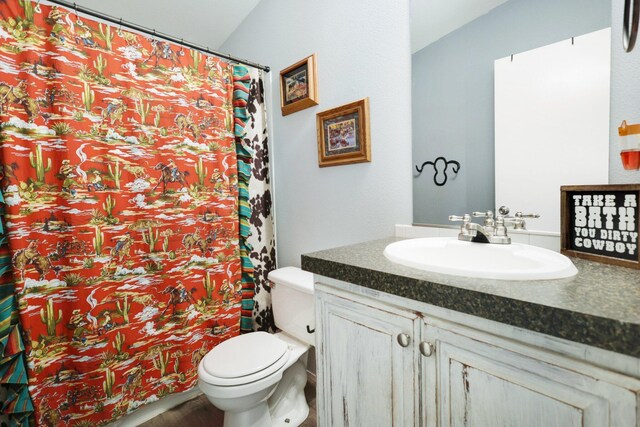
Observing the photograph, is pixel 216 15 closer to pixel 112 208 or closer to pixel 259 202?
pixel 259 202

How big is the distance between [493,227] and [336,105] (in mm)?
955

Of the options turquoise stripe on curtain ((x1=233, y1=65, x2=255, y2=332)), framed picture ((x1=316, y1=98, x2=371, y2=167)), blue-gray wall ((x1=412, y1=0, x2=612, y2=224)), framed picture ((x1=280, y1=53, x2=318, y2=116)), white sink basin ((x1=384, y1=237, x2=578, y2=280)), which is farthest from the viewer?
turquoise stripe on curtain ((x1=233, y1=65, x2=255, y2=332))

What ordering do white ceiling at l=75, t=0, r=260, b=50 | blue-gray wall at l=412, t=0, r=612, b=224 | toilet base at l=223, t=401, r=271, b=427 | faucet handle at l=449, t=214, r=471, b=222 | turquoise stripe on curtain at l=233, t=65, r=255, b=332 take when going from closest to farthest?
blue-gray wall at l=412, t=0, r=612, b=224 → faucet handle at l=449, t=214, r=471, b=222 → toilet base at l=223, t=401, r=271, b=427 → turquoise stripe on curtain at l=233, t=65, r=255, b=332 → white ceiling at l=75, t=0, r=260, b=50

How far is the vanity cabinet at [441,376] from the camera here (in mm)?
484

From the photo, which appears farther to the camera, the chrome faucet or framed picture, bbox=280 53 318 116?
framed picture, bbox=280 53 318 116

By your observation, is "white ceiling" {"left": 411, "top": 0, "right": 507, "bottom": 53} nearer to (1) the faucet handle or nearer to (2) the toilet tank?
(1) the faucet handle

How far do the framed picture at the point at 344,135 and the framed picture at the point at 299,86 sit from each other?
0.14m

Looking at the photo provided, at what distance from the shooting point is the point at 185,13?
1910 mm

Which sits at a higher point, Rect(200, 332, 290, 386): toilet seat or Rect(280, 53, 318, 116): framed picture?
Rect(280, 53, 318, 116): framed picture

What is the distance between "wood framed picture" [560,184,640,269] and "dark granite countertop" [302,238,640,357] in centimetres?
4

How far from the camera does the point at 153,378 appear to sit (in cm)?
144

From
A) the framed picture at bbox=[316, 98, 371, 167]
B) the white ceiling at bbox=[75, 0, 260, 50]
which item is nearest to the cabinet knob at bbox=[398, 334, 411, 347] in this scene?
the framed picture at bbox=[316, 98, 371, 167]

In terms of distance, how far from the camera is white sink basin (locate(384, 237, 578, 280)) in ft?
2.04

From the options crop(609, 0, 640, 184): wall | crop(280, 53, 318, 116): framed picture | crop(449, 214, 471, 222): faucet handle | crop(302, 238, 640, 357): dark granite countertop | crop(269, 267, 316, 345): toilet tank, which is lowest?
→ crop(269, 267, 316, 345): toilet tank
